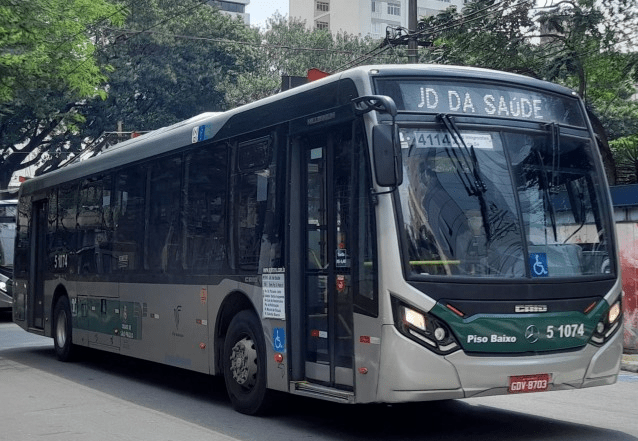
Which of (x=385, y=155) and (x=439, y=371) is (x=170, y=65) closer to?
(x=385, y=155)

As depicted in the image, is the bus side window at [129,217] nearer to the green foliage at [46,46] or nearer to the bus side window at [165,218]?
the bus side window at [165,218]

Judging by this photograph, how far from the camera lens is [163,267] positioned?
39.9 feet

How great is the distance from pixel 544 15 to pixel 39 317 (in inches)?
507

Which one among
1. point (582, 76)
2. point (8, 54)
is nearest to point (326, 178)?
point (8, 54)

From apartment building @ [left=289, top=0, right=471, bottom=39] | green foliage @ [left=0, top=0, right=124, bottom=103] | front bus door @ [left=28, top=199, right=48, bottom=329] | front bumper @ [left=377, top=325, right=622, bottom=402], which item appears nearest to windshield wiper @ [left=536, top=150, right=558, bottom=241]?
front bumper @ [left=377, top=325, right=622, bottom=402]

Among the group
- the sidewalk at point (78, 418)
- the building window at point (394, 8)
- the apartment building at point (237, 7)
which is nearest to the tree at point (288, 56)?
the building window at point (394, 8)

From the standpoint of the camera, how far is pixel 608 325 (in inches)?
339

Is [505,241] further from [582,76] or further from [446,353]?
[582,76]

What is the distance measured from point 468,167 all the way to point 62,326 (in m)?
9.88

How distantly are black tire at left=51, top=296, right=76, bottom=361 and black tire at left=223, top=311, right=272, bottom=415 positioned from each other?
618cm

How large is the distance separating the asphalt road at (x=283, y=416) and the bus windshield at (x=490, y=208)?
157cm

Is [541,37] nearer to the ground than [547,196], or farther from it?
farther from it

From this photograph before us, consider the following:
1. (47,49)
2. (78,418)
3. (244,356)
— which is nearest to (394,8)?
(47,49)

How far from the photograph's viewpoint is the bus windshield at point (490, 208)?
7977mm
